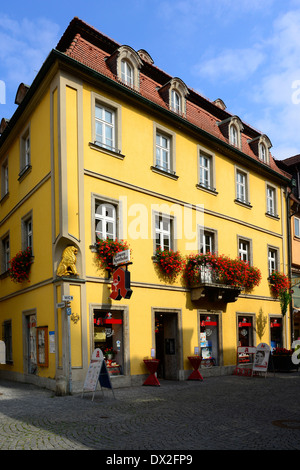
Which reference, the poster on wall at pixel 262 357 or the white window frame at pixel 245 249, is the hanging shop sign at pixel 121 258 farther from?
the white window frame at pixel 245 249

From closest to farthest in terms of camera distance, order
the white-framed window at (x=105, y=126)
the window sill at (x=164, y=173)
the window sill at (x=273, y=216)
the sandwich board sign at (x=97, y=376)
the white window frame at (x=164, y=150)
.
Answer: the sandwich board sign at (x=97, y=376)
the white-framed window at (x=105, y=126)
the window sill at (x=164, y=173)
the white window frame at (x=164, y=150)
the window sill at (x=273, y=216)

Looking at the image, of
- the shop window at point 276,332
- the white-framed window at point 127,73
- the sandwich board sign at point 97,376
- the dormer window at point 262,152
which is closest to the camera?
the sandwich board sign at point 97,376

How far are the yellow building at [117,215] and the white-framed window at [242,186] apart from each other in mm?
90

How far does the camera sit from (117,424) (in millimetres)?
8188

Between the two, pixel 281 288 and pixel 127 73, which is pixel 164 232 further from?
pixel 281 288

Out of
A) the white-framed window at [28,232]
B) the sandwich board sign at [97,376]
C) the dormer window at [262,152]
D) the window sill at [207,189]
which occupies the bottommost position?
the sandwich board sign at [97,376]

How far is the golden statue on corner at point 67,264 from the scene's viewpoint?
500 inches

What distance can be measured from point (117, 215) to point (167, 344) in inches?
195

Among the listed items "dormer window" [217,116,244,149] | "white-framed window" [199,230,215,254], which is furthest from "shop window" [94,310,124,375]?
"dormer window" [217,116,244,149]

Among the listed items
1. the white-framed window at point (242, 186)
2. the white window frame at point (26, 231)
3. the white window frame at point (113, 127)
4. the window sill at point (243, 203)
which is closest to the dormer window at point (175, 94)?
the white window frame at point (113, 127)

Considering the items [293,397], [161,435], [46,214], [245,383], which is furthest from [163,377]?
[161,435]

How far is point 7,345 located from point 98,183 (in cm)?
786

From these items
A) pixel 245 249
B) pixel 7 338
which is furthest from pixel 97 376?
pixel 245 249

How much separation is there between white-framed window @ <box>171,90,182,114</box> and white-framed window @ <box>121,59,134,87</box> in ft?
7.13
